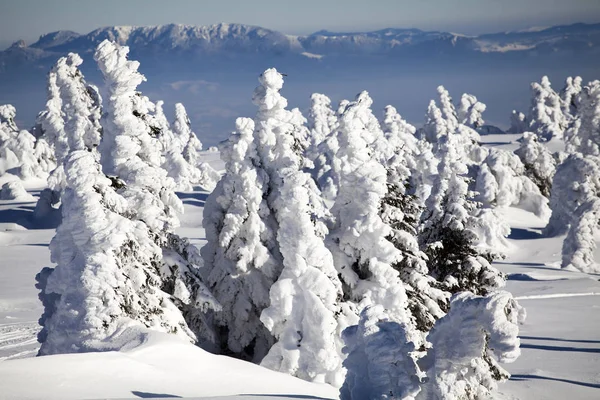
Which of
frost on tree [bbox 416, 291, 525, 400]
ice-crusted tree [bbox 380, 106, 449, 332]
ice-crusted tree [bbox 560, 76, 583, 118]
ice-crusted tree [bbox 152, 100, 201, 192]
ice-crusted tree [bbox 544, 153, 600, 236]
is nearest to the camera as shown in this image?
frost on tree [bbox 416, 291, 525, 400]

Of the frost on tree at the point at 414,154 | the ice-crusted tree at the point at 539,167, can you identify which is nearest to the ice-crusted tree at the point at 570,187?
the frost on tree at the point at 414,154

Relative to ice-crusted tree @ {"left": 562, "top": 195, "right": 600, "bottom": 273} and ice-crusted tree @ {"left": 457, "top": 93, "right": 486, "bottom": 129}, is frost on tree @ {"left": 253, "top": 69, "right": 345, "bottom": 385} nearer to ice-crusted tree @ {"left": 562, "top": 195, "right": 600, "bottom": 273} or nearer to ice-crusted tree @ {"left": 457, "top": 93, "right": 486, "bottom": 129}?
ice-crusted tree @ {"left": 562, "top": 195, "right": 600, "bottom": 273}

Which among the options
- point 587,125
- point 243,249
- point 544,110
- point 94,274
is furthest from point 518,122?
point 94,274

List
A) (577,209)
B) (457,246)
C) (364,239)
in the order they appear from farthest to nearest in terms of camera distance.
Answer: (577,209) < (457,246) < (364,239)

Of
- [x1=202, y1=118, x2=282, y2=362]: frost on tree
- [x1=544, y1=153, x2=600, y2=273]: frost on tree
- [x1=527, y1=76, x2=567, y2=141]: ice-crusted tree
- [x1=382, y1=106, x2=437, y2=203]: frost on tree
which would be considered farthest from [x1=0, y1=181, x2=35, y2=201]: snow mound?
[x1=527, y1=76, x2=567, y2=141]: ice-crusted tree

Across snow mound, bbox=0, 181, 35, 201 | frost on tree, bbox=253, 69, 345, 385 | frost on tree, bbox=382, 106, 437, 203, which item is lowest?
snow mound, bbox=0, 181, 35, 201

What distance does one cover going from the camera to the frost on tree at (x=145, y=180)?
20562 mm

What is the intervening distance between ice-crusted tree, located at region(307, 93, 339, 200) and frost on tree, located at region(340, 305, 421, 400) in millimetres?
→ 35745

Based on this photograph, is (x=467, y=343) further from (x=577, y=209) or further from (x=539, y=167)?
(x=539, y=167)

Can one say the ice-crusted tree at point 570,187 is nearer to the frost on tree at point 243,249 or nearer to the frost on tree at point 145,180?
the frost on tree at point 243,249

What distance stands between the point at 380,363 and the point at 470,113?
99.4 meters

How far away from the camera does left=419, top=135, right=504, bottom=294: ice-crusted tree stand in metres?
24.2

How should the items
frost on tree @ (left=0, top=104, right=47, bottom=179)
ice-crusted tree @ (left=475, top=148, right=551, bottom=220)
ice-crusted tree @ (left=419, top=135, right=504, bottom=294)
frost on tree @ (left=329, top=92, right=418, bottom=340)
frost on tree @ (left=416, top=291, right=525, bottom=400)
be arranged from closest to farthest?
frost on tree @ (left=416, top=291, right=525, bottom=400) < frost on tree @ (left=329, top=92, right=418, bottom=340) < ice-crusted tree @ (left=419, top=135, right=504, bottom=294) < ice-crusted tree @ (left=475, top=148, right=551, bottom=220) < frost on tree @ (left=0, top=104, right=47, bottom=179)

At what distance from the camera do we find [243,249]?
2270 cm
